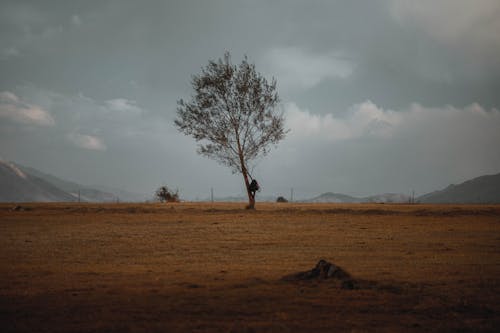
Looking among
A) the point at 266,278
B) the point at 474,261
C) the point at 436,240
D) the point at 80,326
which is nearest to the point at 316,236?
the point at 436,240

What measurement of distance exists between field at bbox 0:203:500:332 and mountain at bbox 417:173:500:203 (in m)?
162

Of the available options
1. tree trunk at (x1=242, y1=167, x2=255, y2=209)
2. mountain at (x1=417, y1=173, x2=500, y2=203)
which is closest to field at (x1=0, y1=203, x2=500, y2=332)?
tree trunk at (x1=242, y1=167, x2=255, y2=209)

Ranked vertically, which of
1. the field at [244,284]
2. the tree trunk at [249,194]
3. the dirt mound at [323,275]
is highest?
the tree trunk at [249,194]

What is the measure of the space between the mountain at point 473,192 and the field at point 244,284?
162m

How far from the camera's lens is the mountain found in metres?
164

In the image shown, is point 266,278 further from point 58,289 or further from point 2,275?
point 2,275

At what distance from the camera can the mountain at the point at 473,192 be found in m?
164

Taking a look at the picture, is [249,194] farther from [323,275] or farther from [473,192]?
[473,192]

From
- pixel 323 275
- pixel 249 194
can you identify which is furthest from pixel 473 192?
pixel 323 275

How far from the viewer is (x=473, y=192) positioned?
176 metres

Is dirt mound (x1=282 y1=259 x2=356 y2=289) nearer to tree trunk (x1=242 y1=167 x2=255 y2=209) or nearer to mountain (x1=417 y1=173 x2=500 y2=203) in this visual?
tree trunk (x1=242 y1=167 x2=255 y2=209)

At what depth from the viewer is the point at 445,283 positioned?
380 inches

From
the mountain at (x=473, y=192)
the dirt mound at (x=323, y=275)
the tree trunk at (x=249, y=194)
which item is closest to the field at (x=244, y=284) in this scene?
the dirt mound at (x=323, y=275)

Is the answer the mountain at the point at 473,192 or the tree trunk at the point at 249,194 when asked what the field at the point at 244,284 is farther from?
the mountain at the point at 473,192
